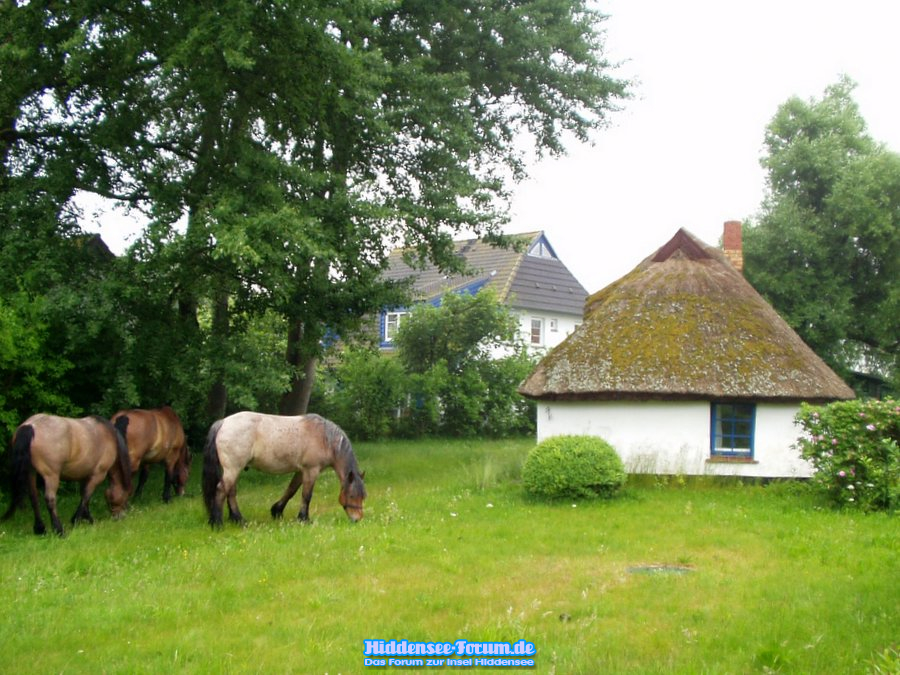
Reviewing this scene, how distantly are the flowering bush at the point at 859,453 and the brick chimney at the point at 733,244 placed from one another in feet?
32.5

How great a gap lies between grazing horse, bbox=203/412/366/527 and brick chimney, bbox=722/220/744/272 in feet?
47.3

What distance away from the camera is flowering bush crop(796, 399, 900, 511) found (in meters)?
12.4

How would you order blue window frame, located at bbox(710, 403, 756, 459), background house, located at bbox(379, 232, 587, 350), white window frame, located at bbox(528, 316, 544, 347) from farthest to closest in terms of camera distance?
1. white window frame, located at bbox(528, 316, 544, 347)
2. background house, located at bbox(379, 232, 587, 350)
3. blue window frame, located at bbox(710, 403, 756, 459)

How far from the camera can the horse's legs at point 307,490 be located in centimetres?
1211

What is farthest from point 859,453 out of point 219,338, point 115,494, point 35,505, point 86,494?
point 35,505

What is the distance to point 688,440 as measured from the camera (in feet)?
53.1

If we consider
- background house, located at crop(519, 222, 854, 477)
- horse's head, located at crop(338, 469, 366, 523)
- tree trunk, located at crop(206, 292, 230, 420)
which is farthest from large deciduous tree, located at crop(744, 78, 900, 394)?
horse's head, located at crop(338, 469, 366, 523)

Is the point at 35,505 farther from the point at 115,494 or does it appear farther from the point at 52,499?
the point at 115,494

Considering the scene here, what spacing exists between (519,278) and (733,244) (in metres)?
18.3

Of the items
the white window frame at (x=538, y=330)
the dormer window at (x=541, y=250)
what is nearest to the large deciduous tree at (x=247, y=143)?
the white window frame at (x=538, y=330)

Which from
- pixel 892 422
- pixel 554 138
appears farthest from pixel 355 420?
pixel 892 422

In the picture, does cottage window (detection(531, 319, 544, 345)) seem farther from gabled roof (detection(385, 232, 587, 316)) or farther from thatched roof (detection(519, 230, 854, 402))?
Result: thatched roof (detection(519, 230, 854, 402))

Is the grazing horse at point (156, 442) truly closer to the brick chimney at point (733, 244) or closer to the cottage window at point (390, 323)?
the brick chimney at point (733, 244)

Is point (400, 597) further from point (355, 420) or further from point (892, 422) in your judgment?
point (355, 420)
